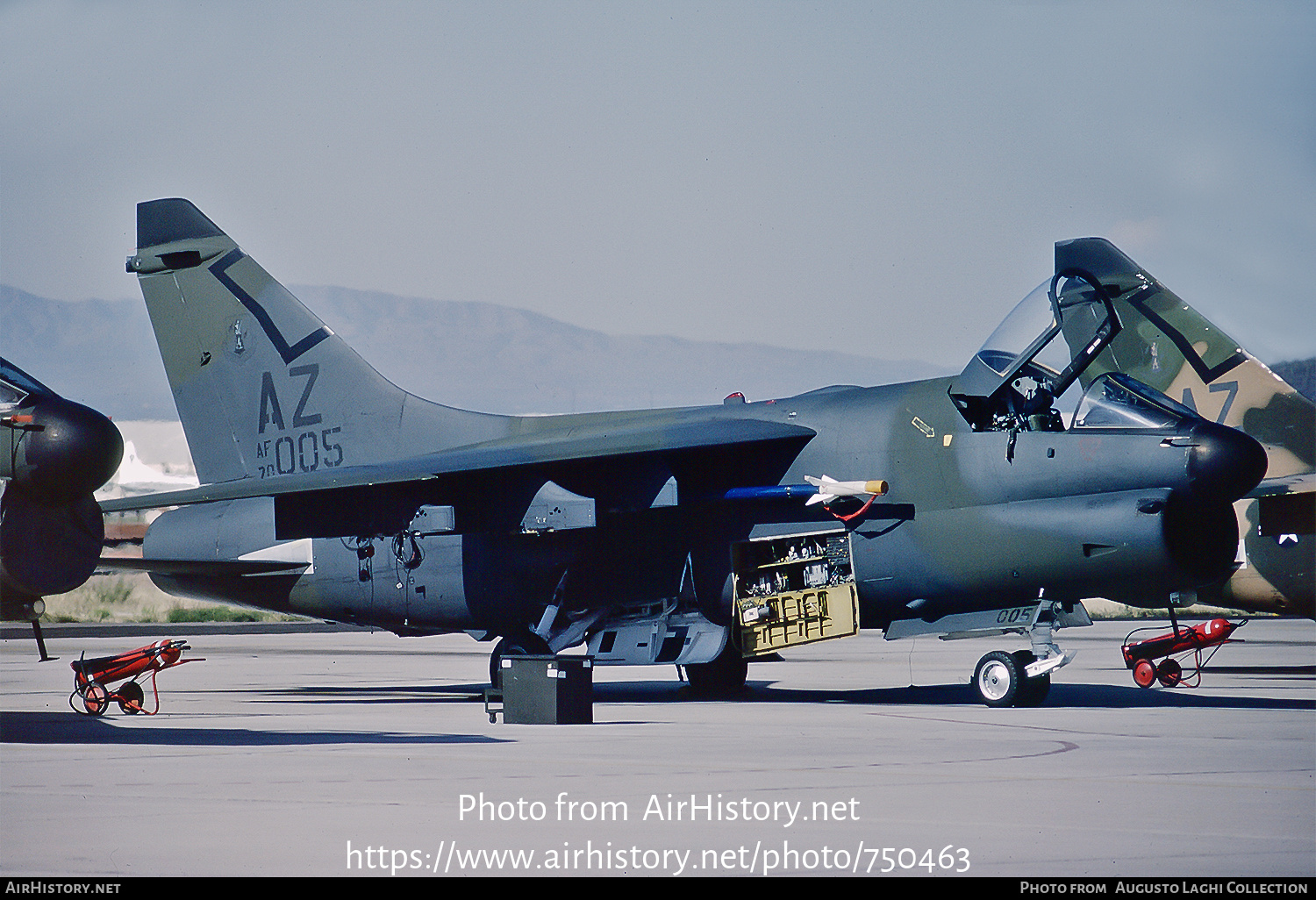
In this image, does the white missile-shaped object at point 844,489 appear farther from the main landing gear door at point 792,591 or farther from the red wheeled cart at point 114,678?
the red wheeled cart at point 114,678

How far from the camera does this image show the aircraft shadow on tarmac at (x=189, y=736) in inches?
447

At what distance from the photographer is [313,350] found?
19641 millimetres

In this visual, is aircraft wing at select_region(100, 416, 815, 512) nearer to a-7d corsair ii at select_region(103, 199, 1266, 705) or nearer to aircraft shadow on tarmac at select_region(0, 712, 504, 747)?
a-7d corsair ii at select_region(103, 199, 1266, 705)

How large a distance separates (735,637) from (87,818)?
9406 mm

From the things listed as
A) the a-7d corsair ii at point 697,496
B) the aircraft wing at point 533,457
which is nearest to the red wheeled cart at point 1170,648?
the a-7d corsair ii at point 697,496

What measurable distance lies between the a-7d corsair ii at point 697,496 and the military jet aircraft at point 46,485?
11.5 ft

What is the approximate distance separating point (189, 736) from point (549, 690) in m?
3.36

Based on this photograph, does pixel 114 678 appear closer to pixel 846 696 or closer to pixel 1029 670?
pixel 846 696

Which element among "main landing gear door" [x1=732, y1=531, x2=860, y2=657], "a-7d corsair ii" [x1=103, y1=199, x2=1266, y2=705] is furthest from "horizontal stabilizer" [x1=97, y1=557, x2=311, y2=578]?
"main landing gear door" [x1=732, y1=531, x2=860, y2=657]

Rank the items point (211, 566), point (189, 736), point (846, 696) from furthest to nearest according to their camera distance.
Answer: point (211, 566)
point (846, 696)
point (189, 736)

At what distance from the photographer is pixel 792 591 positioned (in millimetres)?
15750

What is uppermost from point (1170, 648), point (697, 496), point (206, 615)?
point (697, 496)

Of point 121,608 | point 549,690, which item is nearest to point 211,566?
point 549,690

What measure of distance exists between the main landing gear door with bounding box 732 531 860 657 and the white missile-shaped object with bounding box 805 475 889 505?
1.80 ft
